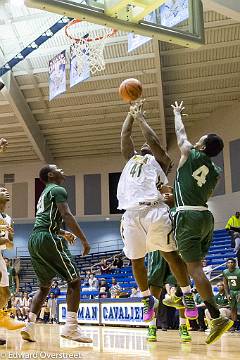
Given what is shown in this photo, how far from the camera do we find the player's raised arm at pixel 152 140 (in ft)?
16.5

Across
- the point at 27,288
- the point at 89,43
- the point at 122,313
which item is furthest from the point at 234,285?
the point at 27,288

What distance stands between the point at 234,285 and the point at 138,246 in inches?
233

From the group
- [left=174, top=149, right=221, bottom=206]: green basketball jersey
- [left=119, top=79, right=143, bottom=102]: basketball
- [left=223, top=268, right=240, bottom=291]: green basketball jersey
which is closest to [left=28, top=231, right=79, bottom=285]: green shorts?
[left=174, top=149, right=221, bottom=206]: green basketball jersey

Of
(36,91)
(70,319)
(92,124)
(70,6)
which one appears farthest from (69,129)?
(70,319)

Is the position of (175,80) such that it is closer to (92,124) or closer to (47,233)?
(92,124)

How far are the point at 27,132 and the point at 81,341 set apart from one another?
19.1 m

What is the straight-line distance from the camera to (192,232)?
4.56m

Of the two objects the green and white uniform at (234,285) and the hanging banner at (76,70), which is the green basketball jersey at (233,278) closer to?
the green and white uniform at (234,285)

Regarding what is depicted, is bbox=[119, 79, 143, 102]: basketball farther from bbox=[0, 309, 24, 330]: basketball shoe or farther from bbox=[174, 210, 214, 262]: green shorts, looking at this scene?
bbox=[0, 309, 24, 330]: basketball shoe

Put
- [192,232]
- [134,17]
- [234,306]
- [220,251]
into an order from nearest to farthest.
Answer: [192,232] < [134,17] < [234,306] < [220,251]

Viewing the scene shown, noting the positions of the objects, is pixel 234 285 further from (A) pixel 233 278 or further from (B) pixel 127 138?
(B) pixel 127 138

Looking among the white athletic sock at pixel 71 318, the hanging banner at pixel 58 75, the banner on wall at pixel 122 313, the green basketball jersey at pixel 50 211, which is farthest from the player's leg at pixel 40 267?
the hanging banner at pixel 58 75

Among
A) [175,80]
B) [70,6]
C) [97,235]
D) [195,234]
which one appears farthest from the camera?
[97,235]

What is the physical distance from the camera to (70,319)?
4.71 metres
